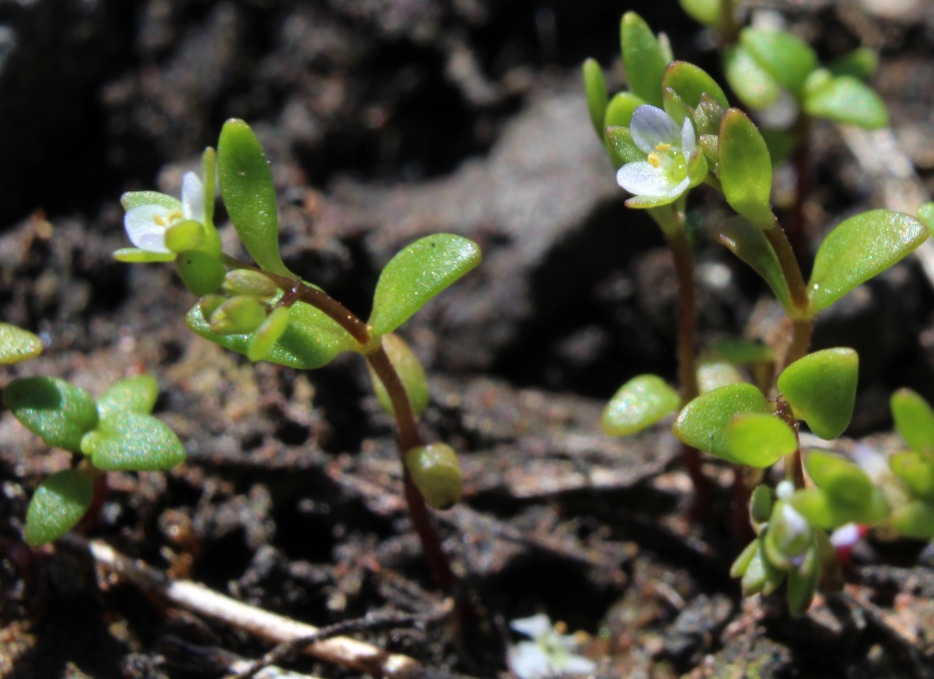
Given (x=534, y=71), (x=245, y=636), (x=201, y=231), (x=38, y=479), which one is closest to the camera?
(x=201, y=231)

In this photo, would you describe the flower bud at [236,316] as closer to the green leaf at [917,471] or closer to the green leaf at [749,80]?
the green leaf at [917,471]

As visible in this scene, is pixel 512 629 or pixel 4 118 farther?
pixel 4 118

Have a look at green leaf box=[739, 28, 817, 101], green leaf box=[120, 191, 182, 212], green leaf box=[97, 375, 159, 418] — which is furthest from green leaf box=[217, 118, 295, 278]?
green leaf box=[739, 28, 817, 101]

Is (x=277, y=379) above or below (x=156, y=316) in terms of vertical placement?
below

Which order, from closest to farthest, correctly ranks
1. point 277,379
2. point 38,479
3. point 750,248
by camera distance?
point 750,248 < point 38,479 < point 277,379

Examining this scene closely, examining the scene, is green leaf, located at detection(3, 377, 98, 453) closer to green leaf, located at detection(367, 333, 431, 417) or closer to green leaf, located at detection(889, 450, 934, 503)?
green leaf, located at detection(367, 333, 431, 417)

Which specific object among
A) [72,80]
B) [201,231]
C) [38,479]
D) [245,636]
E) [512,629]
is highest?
[72,80]

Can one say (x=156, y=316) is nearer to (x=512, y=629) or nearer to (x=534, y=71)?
(x=512, y=629)

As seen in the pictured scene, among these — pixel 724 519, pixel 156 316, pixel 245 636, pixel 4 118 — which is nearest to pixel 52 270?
pixel 156 316
